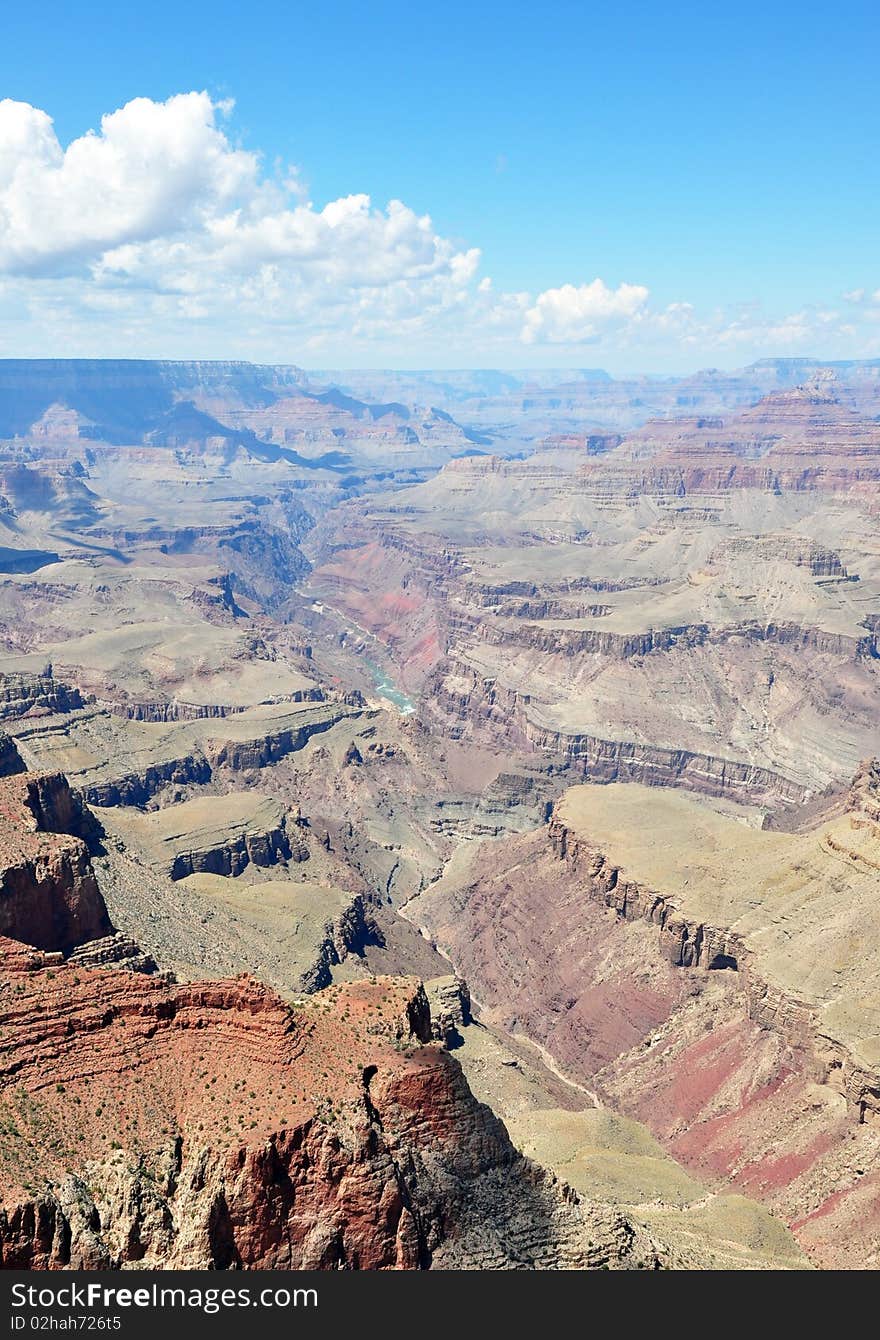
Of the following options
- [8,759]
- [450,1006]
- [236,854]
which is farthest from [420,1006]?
[236,854]

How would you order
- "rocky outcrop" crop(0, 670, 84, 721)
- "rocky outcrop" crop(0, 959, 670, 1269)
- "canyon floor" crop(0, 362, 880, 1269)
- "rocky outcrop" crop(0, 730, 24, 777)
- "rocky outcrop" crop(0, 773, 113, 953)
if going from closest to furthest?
"rocky outcrop" crop(0, 959, 670, 1269)
"canyon floor" crop(0, 362, 880, 1269)
"rocky outcrop" crop(0, 773, 113, 953)
"rocky outcrop" crop(0, 730, 24, 777)
"rocky outcrop" crop(0, 670, 84, 721)

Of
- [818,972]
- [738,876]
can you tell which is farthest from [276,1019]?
[738,876]

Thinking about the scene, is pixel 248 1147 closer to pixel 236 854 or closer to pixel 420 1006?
pixel 420 1006

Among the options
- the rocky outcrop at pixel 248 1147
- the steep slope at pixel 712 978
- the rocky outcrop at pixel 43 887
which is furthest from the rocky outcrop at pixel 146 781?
the rocky outcrop at pixel 248 1147

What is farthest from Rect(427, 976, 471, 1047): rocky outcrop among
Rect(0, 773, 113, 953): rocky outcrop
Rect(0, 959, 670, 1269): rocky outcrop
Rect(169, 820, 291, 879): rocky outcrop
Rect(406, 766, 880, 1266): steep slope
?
Rect(0, 959, 670, 1269): rocky outcrop

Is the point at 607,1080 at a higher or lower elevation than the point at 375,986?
lower

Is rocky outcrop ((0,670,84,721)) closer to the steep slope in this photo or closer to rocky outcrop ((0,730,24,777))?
rocky outcrop ((0,730,24,777))

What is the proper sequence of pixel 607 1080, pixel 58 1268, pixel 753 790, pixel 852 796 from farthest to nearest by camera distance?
pixel 753 790 < pixel 852 796 < pixel 607 1080 < pixel 58 1268

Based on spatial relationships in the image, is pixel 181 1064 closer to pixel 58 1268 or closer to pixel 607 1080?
pixel 58 1268
